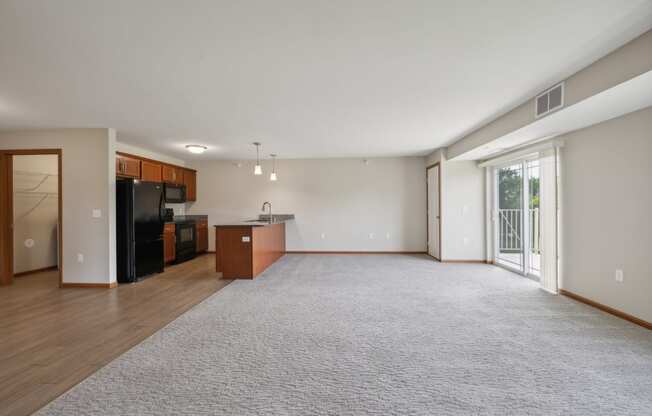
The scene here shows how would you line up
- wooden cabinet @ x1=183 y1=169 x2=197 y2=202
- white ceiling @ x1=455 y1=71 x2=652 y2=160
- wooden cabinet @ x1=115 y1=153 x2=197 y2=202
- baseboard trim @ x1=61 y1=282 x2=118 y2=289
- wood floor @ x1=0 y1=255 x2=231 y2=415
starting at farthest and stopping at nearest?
wooden cabinet @ x1=183 y1=169 x2=197 y2=202
wooden cabinet @ x1=115 y1=153 x2=197 y2=202
baseboard trim @ x1=61 y1=282 x2=118 y2=289
white ceiling @ x1=455 y1=71 x2=652 y2=160
wood floor @ x1=0 y1=255 x2=231 y2=415

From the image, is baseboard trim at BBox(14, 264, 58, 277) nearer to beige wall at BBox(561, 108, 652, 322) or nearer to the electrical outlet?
beige wall at BBox(561, 108, 652, 322)

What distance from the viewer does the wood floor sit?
218cm

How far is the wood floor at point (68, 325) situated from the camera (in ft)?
7.14

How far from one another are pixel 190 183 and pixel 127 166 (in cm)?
232

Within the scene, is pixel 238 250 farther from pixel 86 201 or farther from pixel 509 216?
pixel 509 216

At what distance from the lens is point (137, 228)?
5.19 metres

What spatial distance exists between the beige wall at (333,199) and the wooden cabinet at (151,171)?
5.33ft

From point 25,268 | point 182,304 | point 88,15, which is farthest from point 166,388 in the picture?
point 25,268

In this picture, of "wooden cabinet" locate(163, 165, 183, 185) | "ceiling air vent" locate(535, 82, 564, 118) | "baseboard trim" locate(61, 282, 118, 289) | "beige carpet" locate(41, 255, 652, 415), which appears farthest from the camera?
"wooden cabinet" locate(163, 165, 183, 185)

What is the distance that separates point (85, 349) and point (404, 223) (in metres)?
6.69

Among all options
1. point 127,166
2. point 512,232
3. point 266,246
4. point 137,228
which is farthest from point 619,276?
point 127,166

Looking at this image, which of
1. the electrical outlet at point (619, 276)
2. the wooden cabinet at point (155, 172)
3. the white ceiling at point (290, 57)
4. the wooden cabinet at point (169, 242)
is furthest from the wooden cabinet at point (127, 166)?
the electrical outlet at point (619, 276)

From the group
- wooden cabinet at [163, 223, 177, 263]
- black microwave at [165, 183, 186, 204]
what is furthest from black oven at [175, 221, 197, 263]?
black microwave at [165, 183, 186, 204]

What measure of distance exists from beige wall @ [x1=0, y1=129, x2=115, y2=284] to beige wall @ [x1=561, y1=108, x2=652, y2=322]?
265 inches
